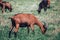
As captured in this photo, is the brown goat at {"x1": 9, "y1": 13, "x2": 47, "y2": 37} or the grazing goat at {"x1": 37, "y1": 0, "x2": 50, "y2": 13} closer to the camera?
the brown goat at {"x1": 9, "y1": 13, "x2": 47, "y2": 37}

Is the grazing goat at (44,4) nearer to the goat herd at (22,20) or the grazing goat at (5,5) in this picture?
the goat herd at (22,20)

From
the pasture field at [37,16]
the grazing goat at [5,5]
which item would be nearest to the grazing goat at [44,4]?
the pasture field at [37,16]

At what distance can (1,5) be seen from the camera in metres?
3.08

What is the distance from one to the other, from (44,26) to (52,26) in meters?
0.10

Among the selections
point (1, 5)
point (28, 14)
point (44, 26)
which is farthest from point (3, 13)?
point (44, 26)

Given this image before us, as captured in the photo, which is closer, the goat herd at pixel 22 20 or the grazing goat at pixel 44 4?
the goat herd at pixel 22 20

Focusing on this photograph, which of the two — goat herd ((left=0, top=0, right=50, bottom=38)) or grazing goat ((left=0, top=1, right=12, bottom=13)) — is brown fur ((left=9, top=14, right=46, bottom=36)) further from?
grazing goat ((left=0, top=1, right=12, bottom=13))

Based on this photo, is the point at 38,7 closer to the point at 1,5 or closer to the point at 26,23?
the point at 26,23

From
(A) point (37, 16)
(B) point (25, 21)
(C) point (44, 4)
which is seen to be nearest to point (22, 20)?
(B) point (25, 21)

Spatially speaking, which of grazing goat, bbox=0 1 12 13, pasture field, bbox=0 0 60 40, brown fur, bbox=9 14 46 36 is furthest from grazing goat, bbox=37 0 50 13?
grazing goat, bbox=0 1 12 13

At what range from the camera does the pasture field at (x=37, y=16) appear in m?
2.98

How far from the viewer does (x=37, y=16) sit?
3.04m

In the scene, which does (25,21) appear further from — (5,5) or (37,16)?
(5,5)

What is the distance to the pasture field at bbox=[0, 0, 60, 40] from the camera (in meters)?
2.98
